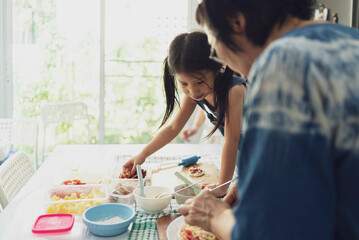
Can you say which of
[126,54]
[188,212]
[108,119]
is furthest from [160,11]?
[188,212]

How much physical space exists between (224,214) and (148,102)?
11.3 feet

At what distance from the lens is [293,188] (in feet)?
1.68

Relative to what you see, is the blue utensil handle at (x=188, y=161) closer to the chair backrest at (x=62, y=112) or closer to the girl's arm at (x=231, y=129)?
the girl's arm at (x=231, y=129)

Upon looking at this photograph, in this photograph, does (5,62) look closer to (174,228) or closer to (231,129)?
(231,129)

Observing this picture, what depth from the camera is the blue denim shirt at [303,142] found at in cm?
51

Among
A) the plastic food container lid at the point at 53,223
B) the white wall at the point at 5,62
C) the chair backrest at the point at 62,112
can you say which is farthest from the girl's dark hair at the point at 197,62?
Result: the white wall at the point at 5,62

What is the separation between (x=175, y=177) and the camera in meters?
1.73

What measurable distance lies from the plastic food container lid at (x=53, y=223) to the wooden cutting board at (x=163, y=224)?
10.8 inches

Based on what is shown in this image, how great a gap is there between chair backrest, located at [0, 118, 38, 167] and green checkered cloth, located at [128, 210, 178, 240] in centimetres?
164

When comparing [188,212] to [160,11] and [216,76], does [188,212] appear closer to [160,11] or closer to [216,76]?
[216,76]

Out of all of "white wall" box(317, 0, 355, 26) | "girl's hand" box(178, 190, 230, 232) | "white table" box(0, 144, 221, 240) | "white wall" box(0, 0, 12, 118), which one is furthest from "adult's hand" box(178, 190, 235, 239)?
Answer: "white wall" box(0, 0, 12, 118)

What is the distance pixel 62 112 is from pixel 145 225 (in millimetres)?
2037

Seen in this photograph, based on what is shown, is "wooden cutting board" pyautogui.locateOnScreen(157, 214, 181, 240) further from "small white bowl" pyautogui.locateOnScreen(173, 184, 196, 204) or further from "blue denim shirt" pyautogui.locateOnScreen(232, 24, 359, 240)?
"blue denim shirt" pyautogui.locateOnScreen(232, 24, 359, 240)

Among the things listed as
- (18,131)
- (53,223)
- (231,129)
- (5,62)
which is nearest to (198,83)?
(231,129)
